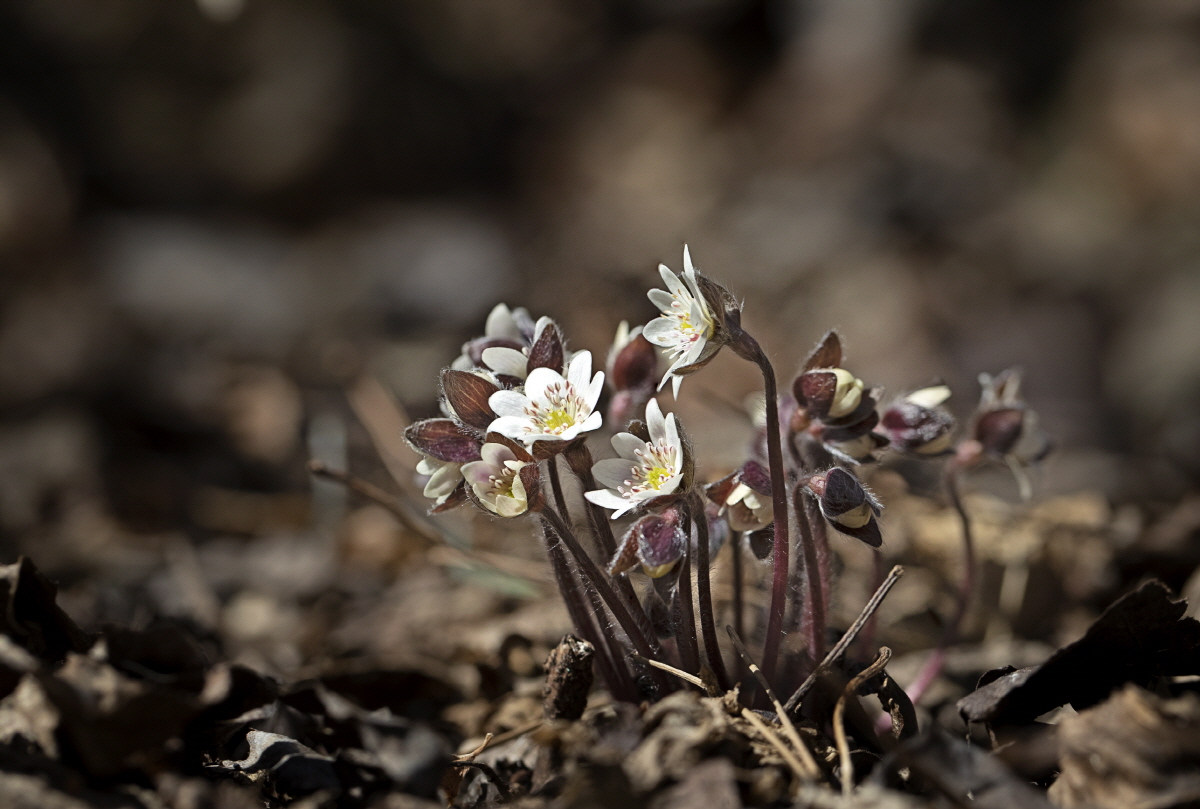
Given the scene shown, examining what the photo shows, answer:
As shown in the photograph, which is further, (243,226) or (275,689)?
(243,226)

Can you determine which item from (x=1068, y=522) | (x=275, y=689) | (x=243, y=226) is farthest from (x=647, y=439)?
(x=243, y=226)

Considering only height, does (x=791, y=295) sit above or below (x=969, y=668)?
above

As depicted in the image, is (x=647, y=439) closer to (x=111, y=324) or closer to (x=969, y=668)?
(x=969, y=668)

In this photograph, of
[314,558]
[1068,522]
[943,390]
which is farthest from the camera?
[314,558]

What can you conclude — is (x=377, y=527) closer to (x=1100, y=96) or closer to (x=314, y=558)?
(x=314, y=558)

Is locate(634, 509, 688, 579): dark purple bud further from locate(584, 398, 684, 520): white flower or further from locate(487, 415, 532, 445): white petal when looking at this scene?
locate(487, 415, 532, 445): white petal

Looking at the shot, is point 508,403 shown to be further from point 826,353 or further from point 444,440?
point 826,353

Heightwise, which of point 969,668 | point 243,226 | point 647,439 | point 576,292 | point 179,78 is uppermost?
point 179,78

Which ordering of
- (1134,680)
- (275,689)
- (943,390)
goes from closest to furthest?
(1134,680) → (275,689) → (943,390)
